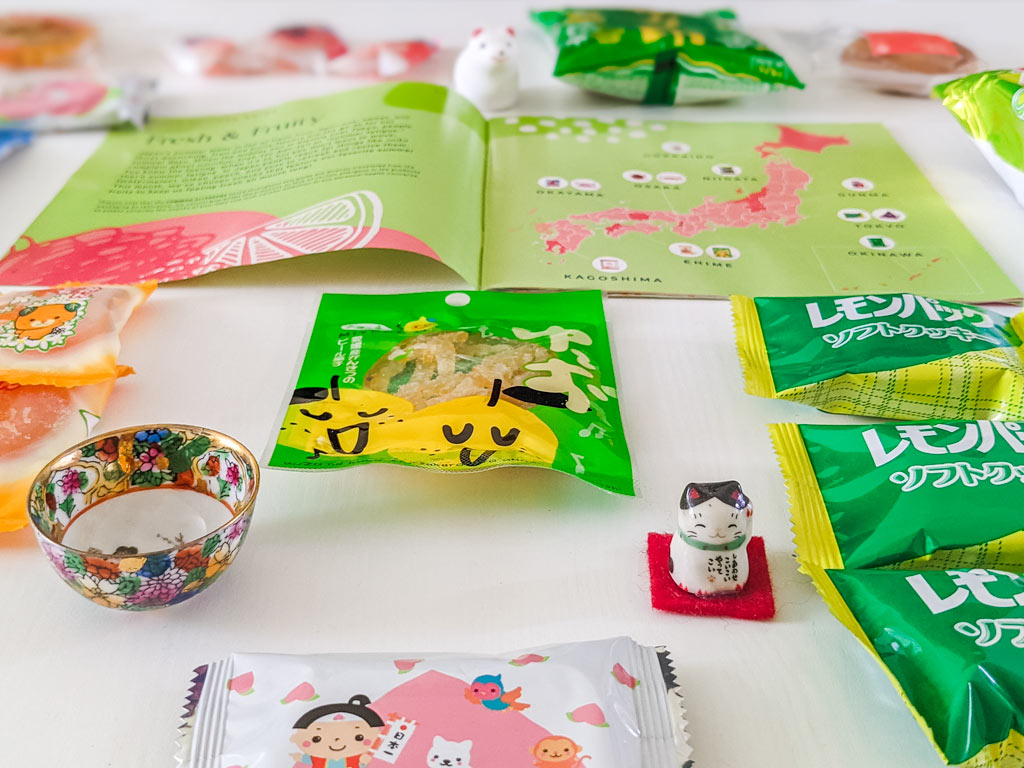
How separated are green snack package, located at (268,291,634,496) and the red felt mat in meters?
0.07

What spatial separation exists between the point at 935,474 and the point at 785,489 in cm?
9

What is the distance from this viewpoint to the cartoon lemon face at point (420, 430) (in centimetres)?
60

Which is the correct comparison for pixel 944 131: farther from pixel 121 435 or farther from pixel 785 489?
pixel 121 435

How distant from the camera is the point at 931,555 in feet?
1.77

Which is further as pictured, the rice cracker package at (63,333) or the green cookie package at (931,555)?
the rice cracker package at (63,333)

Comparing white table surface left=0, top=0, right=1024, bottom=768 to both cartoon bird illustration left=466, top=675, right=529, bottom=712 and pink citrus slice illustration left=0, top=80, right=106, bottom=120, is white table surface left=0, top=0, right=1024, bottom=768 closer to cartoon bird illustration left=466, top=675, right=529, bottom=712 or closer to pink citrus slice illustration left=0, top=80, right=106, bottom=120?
cartoon bird illustration left=466, top=675, right=529, bottom=712

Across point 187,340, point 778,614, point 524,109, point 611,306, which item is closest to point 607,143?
point 524,109

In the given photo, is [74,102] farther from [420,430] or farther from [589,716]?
[589,716]

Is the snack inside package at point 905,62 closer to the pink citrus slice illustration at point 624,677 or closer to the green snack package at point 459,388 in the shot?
the green snack package at point 459,388

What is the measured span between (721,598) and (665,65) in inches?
29.9

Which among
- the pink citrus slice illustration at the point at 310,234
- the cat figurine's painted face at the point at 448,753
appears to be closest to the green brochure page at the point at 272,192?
the pink citrus slice illustration at the point at 310,234

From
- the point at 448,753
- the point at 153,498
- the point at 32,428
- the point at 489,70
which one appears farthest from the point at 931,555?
the point at 489,70

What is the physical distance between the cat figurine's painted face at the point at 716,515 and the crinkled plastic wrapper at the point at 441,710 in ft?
0.22

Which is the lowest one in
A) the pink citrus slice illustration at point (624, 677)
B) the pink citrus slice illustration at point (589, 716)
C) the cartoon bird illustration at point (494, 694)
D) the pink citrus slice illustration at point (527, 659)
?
the pink citrus slice illustration at point (589, 716)
